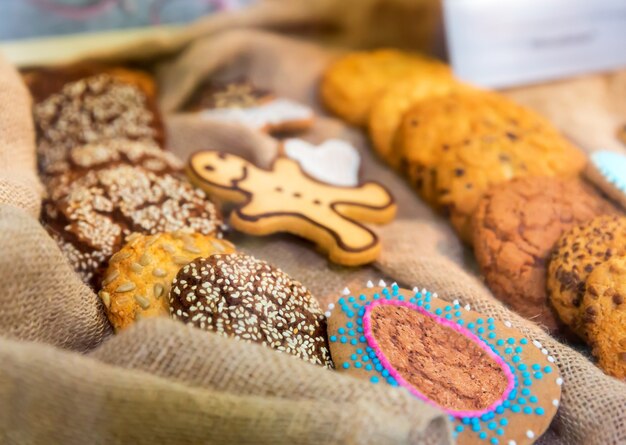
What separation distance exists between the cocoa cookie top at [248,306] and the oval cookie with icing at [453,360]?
4 cm

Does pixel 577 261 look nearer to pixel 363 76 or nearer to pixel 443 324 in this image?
pixel 443 324

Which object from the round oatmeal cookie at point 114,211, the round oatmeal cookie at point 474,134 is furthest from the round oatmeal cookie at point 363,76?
the round oatmeal cookie at point 114,211

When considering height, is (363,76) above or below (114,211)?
above

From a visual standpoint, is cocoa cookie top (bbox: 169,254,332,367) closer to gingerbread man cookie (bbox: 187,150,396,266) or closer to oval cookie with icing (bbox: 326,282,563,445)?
oval cookie with icing (bbox: 326,282,563,445)

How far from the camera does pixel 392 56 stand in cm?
197

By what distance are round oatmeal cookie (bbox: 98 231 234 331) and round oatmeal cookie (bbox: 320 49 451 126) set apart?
74 cm

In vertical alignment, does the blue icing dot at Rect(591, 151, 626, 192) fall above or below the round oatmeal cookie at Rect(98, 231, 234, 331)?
above

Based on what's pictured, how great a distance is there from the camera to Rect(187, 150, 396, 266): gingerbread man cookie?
124cm

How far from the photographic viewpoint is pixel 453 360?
100cm

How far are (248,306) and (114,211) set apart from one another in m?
0.38

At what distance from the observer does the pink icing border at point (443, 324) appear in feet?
3.01

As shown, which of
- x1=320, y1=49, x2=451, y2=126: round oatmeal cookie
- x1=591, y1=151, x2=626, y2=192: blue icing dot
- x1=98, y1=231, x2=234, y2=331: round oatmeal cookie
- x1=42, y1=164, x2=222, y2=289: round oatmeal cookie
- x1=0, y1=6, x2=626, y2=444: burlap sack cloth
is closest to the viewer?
x1=0, y1=6, x2=626, y2=444: burlap sack cloth

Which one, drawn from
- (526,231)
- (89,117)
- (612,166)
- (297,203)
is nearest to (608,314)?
(526,231)

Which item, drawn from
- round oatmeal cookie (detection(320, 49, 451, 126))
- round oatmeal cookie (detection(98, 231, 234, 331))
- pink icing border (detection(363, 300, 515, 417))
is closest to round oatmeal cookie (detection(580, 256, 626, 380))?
pink icing border (detection(363, 300, 515, 417))
